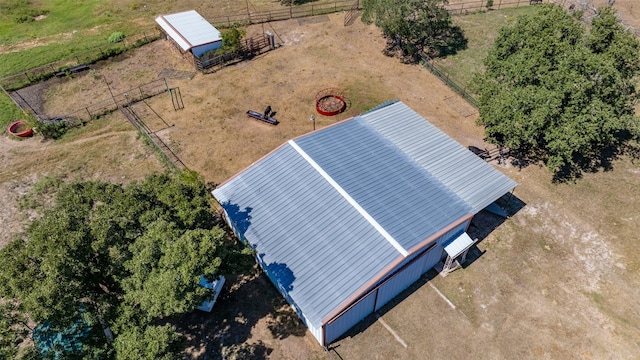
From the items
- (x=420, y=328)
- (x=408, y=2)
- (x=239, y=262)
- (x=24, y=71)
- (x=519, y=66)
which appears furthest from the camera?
(x=24, y=71)

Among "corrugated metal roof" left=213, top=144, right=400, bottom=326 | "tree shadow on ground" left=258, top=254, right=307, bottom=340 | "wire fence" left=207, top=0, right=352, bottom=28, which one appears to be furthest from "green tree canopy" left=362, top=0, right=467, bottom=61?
"tree shadow on ground" left=258, top=254, right=307, bottom=340

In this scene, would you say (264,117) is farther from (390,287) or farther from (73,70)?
(73,70)

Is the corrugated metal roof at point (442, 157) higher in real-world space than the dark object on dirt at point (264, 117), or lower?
higher

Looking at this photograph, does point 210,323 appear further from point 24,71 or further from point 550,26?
point 24,71

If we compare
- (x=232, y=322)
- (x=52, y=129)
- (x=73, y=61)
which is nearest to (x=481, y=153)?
(x=232, y=322)

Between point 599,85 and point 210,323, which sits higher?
point 599,85

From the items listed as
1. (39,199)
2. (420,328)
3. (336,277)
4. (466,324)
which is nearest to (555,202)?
(466,324)

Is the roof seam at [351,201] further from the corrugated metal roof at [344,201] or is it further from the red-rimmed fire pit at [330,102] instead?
the red-rimmed fire pit at [330,102]

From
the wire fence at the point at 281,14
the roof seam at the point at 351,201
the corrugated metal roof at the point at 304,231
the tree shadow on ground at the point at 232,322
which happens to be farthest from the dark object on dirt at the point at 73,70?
the tree shadow on ground at the point at 232,322
